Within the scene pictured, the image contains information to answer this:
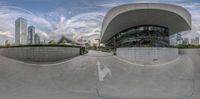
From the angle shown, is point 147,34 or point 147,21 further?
point 147,34

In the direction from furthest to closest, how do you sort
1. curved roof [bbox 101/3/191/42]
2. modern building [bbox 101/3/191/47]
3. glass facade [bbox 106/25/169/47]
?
1. glass facade [bbox 106/25/169/47]
2. modern building [bbox 101/3/191/47]
3. curved roof [bbox 101/3/191/42]

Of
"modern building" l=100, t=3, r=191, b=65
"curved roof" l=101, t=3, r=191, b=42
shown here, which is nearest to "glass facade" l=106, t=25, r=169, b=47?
"modern building" l=100, t=3, r=191, b=65

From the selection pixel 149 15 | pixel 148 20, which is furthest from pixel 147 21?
pixel 149 15

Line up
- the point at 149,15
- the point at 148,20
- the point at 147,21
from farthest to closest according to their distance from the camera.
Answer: the point at 147,21 < the point at 148,20 < the point at 149,15

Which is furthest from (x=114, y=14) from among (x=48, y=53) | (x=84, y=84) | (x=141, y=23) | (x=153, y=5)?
(x=84, y=84)

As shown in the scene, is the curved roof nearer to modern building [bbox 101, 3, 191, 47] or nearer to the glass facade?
modern building [bbox 101, 3, 191, 47]

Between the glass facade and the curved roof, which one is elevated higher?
the curved roof

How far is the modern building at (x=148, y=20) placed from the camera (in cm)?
2530

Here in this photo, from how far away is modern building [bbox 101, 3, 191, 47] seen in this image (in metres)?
25.3

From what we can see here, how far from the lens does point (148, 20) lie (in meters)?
29.0

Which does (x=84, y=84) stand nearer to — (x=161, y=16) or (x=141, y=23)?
(x=161, y=16)

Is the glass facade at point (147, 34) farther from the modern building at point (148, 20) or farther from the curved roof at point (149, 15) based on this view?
the curved roof at point (149, 15)

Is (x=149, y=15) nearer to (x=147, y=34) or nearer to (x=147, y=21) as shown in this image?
(x=147, y=21)

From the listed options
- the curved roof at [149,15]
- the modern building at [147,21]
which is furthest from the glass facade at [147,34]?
the curved roof at [149,15]
